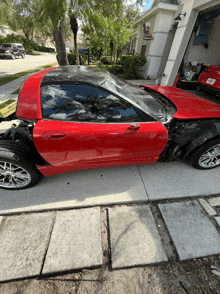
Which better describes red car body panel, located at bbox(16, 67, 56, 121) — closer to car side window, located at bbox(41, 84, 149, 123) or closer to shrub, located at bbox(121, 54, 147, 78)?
car side window, located at bbox(41, 84, 149, 123)

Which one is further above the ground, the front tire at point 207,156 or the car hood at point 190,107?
the car hood at point 190,107

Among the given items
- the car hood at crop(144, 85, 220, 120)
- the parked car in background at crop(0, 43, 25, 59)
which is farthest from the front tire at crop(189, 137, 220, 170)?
the parked car in background at crop(0, 43, 25, 59)

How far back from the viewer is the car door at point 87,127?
1884 millimetres

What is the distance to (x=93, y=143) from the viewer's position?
197 cm

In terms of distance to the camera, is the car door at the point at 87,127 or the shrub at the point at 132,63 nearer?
the car door at the point at 87,127

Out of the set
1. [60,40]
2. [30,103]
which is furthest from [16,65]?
[30,103]

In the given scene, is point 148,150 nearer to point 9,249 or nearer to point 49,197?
point 49,197

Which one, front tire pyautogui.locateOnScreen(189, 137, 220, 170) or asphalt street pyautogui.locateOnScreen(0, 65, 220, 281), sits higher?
front tire pyautogui.locateOnScreen(189, 137, 220, 170)

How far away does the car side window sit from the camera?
76.0 inches

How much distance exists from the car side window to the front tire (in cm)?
108

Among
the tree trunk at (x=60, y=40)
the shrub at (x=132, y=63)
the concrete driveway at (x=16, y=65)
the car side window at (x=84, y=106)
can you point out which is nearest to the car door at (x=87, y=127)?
the car side window at (x=84, y=106)

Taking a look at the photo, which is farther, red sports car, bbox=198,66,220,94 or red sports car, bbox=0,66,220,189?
red sports car, bbox=198,66,220,94

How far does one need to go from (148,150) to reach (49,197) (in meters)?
1.60

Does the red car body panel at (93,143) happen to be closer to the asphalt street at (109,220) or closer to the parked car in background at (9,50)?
the asphalt street at (109,220)
